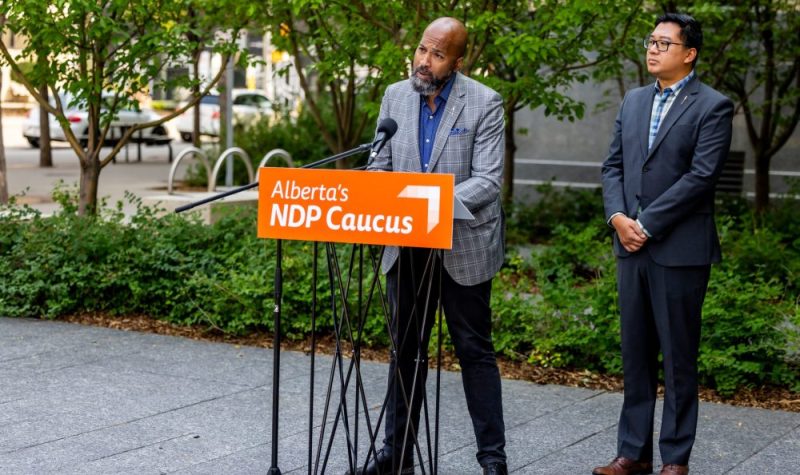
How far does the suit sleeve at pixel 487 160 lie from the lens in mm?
4543

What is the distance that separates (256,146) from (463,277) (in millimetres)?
15275

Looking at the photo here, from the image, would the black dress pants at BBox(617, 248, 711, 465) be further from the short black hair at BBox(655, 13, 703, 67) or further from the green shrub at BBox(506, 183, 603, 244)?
the green shrub at BBox(506, 183, 603, 244)

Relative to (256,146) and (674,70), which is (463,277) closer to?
(674,70)

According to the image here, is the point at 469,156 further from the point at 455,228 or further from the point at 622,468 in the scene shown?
the point at 622,468

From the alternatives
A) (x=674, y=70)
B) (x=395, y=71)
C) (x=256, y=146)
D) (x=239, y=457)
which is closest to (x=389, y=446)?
(x=239, y=457)

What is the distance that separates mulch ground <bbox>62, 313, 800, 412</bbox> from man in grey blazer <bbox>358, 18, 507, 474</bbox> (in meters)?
2.17

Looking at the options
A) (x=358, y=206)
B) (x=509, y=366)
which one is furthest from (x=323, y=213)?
(x=509, y=366)

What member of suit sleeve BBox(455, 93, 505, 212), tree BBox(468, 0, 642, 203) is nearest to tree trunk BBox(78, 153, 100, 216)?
tree BBox(468, 0, 642, 203)

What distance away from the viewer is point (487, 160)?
464 cm

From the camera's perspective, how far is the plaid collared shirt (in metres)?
4.99

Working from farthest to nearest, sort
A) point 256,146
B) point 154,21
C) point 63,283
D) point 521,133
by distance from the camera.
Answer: point 256,146, point 521,133, point 154,21, point 63,283

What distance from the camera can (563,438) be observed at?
5.70m

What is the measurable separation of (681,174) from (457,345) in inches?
48.1

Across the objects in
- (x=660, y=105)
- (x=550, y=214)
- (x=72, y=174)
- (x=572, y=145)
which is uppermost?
(x=660, y=105)
